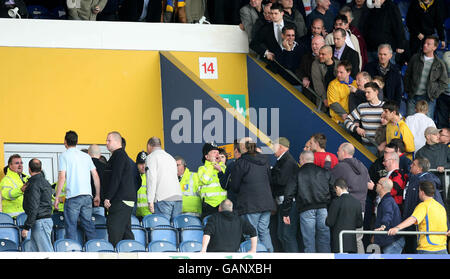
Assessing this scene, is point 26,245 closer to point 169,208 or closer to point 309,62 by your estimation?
point 169,208

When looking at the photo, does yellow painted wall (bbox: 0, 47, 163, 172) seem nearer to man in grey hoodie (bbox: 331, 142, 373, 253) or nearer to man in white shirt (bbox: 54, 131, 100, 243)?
man in white shirt (bbox: 54, 131, 100, 243)

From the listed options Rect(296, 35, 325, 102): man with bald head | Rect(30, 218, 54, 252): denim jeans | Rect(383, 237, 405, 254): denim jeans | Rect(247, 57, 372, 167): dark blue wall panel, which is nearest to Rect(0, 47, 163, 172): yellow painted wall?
Rect(247, 57, 372, 167): dark blue wall panel

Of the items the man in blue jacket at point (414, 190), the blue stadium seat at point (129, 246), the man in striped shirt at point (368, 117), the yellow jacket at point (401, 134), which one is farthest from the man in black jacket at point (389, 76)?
the blue stadium seat at point (129, 246)

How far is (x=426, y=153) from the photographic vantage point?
12266mm

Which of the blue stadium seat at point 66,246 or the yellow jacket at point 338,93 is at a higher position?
the yellow jacket at point 338,93

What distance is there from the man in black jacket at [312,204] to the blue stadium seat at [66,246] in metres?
2.29

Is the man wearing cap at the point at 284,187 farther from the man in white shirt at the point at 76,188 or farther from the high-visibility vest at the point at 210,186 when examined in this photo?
the man in white shirt at the point at 76,188

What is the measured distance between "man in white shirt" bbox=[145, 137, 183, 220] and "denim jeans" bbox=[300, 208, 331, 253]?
1615mm

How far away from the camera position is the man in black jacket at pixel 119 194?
1130 cm

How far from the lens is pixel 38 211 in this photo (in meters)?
11.1
